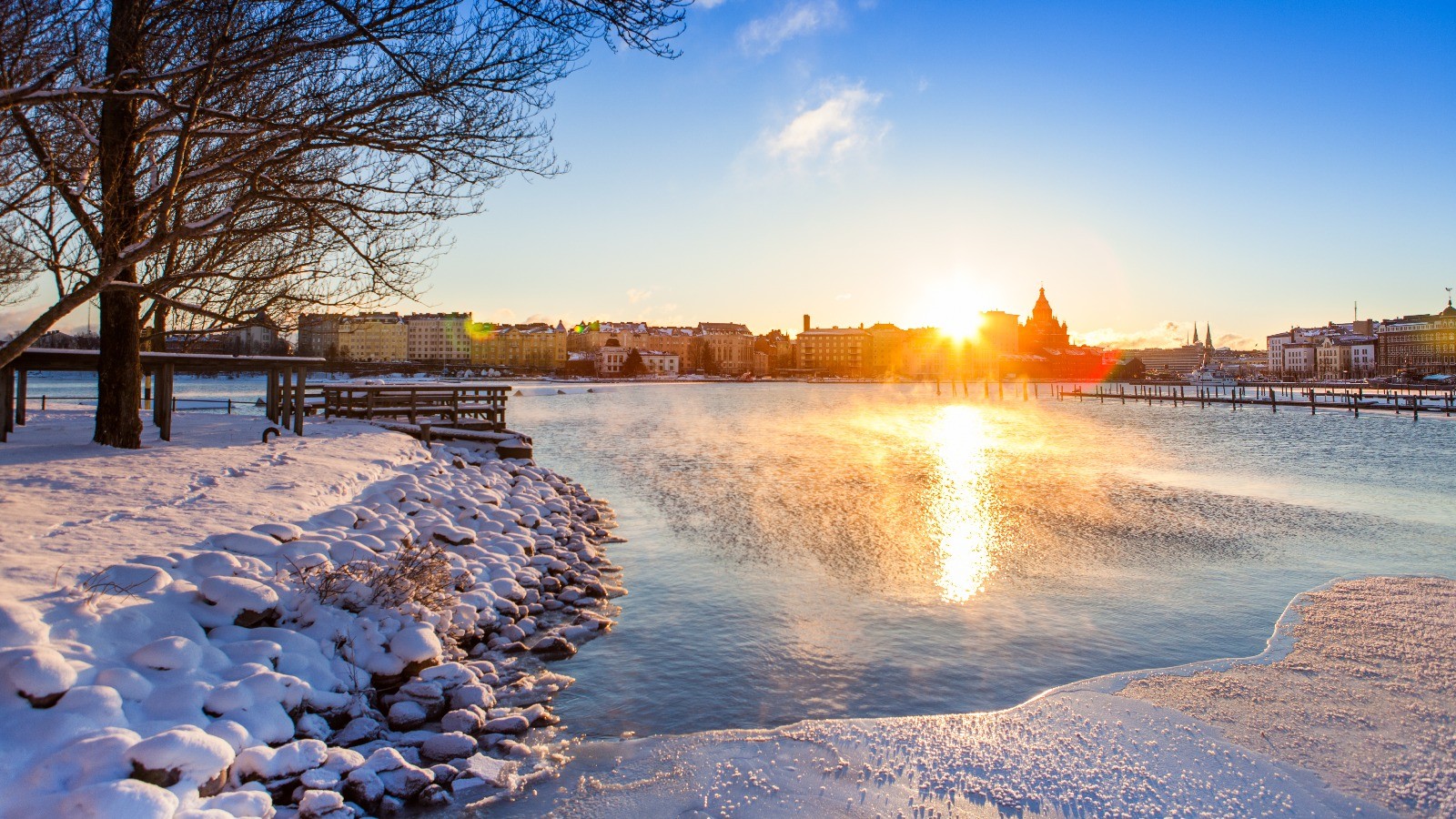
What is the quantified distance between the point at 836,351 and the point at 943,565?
187960 millimetres

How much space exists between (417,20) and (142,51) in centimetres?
200

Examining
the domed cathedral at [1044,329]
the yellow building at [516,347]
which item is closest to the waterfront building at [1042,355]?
the domed cathedral at [1044,329]

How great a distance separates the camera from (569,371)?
16162 cm

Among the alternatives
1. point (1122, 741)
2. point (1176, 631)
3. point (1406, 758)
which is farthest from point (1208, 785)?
point (1176, 631)

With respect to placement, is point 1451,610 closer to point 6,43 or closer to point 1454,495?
point 1454,495

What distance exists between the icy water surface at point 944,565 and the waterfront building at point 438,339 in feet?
561

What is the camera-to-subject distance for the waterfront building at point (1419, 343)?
15438 centimetres

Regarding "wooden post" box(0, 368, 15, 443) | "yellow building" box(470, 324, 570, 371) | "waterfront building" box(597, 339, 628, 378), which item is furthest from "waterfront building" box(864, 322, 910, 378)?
"wooden post" box(0, 368, 15, 443)

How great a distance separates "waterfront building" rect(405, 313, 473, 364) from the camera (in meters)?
188

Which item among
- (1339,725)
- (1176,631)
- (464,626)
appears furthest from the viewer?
(1176,631)

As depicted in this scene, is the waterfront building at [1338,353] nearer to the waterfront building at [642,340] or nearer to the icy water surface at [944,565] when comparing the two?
the waterfront building at [642,340]

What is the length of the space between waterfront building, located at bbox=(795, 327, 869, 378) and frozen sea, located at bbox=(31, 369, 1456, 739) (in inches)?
6657

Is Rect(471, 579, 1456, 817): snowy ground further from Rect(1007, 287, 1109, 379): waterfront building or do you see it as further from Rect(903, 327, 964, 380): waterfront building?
Rect(903, 327, 964, 380): waterfront building

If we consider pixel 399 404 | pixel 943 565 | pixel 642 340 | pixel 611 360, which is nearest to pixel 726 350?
pixel 642 340
